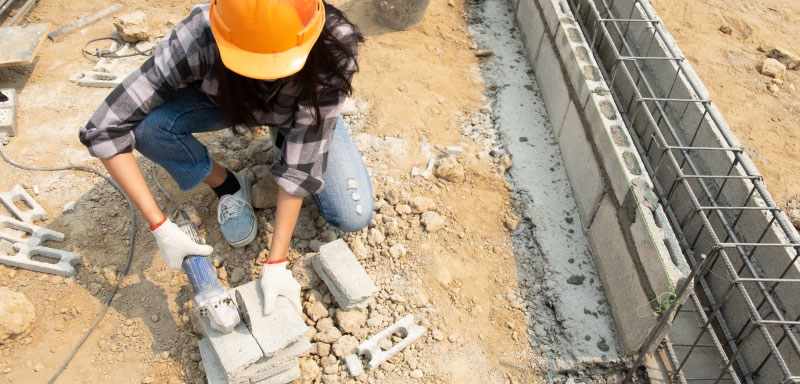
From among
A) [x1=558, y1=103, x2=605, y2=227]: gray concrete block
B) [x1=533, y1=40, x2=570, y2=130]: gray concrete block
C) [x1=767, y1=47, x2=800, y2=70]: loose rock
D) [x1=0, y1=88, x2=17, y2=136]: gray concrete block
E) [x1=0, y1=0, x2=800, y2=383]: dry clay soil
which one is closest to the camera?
[x1=0, y1=0, x2=800, y2=383]: dry clay soil

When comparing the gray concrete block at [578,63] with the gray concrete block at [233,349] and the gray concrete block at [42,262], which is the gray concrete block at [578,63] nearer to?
the gray concrete block at [233,349]

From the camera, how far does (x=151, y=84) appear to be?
8.44ft

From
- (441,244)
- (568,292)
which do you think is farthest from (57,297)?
(568,292)

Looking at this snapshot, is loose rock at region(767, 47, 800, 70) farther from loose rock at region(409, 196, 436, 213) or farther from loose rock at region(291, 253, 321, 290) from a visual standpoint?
loose rock at region(291, 253, 321, 290)

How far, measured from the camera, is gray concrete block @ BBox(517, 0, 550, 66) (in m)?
4.46

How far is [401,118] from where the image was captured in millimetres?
4070

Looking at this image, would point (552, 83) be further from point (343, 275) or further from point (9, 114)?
point (9, 114)

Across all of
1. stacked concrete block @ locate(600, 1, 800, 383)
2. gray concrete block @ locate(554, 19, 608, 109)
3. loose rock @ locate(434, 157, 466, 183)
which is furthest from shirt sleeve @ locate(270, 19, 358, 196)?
stacked concrete block @ locate(600, 1, 800, 383)

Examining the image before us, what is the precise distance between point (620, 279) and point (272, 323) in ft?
5.83

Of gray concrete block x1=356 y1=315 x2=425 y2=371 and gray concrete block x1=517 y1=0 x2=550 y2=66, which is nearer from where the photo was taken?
gray concrete block x1=356 y1=315 x2=425 y2=371

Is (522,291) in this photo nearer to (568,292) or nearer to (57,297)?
(568,292)

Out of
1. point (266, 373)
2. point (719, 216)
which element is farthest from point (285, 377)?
point (719, 216)

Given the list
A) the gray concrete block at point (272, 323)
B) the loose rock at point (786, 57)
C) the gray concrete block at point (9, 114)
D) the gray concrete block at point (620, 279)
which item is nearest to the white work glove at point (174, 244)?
the gray concrete block at point (272, 323)

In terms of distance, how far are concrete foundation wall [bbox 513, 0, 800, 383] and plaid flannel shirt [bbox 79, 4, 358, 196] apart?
1.57 m
